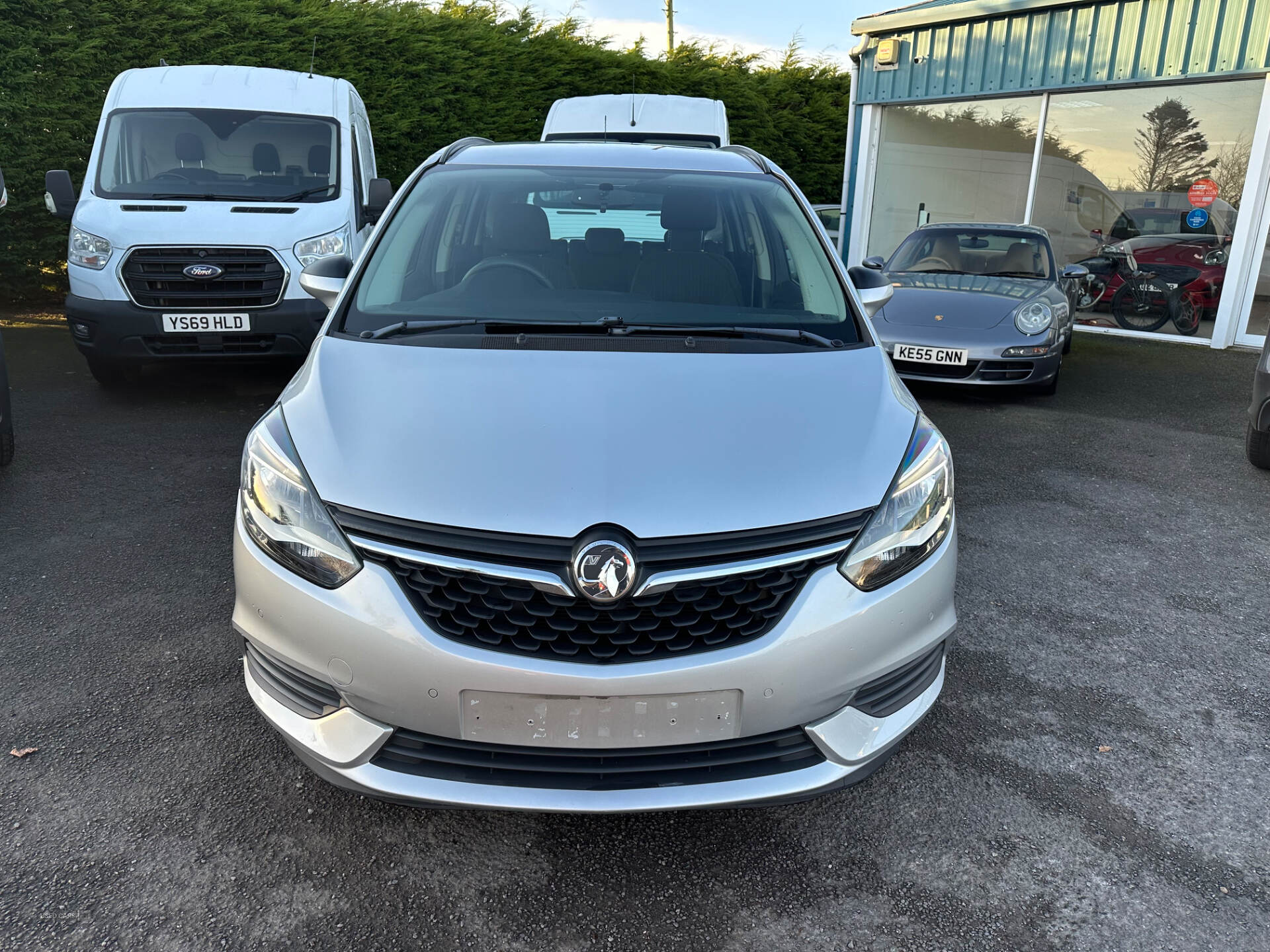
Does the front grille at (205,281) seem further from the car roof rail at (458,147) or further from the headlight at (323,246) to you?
the car roof rail at (458,147)

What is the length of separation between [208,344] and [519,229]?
3.94 m

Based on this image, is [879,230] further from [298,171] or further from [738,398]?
[738,398]

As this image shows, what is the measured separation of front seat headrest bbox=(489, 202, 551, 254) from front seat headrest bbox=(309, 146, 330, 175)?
4471 millimetres

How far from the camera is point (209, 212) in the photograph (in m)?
6.20

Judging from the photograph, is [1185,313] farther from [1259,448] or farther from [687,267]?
[687,267]

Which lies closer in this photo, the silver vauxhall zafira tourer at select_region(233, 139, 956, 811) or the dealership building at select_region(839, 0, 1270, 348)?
the silver vauxhall zafira tourer at select_region(233, 139, 956, 811)

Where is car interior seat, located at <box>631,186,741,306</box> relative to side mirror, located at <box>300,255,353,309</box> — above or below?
above

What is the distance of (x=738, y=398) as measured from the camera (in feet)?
7.35

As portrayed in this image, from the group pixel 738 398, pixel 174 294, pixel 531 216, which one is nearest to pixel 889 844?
pixel 738 398

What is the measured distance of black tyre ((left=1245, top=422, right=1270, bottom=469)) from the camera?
17.0ft

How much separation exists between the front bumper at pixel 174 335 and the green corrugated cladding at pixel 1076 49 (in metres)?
9.63

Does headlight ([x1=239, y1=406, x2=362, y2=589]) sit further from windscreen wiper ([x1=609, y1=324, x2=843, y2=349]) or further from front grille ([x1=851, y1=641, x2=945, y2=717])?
front grille ([x1=851, y1=641, x2=945, y2=717])

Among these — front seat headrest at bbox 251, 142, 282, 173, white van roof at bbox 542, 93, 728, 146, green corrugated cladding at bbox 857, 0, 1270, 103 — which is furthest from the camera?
green corrugated cladding at bbox 857, 0, 1270, 103

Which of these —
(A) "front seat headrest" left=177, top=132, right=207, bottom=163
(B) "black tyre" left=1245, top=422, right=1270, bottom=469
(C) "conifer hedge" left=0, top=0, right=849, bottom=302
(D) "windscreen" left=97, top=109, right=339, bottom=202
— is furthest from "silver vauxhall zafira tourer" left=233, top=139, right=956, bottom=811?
(C) "conifer hedge" left=0, top=0, right=849, bottom=302
